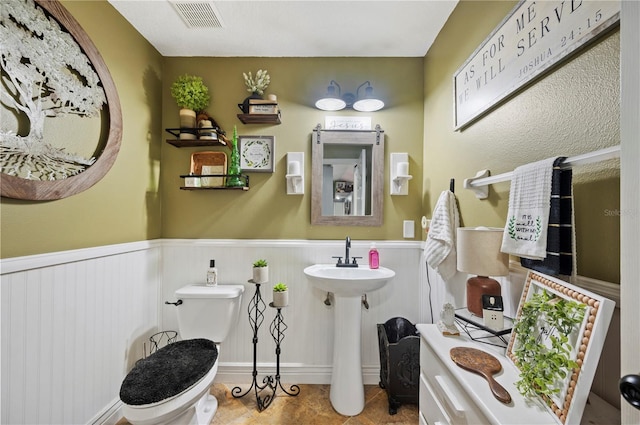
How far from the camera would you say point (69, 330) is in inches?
48.8

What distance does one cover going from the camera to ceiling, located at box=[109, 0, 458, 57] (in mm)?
1465

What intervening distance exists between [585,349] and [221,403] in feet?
6.25

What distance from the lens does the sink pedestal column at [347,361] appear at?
1562mm

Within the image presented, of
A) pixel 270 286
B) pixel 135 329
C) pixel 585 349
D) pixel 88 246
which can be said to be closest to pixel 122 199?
pixel 88 246

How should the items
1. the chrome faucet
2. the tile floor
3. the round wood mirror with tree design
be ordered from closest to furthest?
the round wood mirror with tree design < the tile floor < the chrome faucet

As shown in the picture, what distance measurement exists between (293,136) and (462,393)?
1744 millimetres

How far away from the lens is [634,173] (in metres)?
0.46

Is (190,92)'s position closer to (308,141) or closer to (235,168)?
(235,168)

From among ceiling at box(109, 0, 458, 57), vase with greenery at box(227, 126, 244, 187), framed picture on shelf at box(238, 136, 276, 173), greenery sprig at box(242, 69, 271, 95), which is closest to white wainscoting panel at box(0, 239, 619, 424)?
vase with greenery at box(227, 126, 244, 187)

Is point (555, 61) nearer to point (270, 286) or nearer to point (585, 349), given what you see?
point (585, 349)

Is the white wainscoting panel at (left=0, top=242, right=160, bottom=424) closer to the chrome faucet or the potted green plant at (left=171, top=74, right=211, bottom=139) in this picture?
the potted green plant at (left=171, top=74, right=211, bottom=139)

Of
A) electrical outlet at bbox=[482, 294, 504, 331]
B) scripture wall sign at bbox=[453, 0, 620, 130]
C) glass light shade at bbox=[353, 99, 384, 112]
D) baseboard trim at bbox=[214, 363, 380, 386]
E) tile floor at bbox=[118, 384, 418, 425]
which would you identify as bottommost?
tile floor at bbox=[118, 384, 418, 425]

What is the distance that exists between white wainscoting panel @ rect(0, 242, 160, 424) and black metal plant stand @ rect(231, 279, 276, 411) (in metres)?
0.72

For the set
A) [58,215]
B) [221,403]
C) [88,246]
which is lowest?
[221,403]
